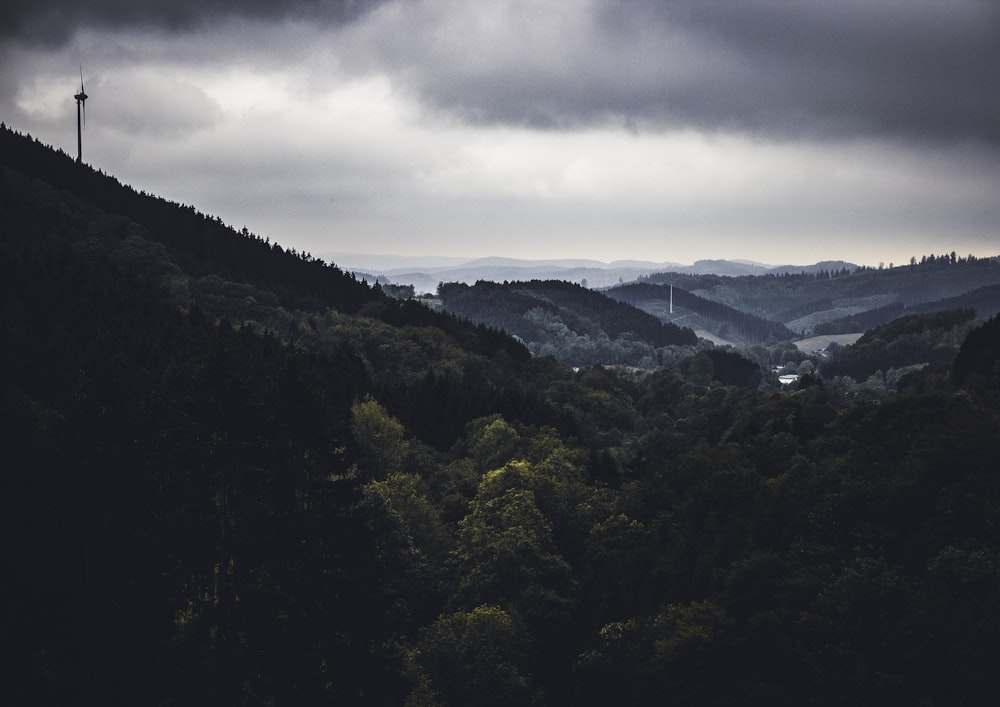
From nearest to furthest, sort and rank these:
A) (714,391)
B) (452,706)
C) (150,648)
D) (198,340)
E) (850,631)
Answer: (150,648) → (850,631) → (452,706) → (198,340) → (714,391)

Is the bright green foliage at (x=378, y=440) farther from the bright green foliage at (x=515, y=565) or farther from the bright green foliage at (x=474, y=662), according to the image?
the bright green foliage at (x=474, y=662)

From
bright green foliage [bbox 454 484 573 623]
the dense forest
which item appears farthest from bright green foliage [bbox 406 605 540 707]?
bright green foliage [bbox 454 484 573 623]

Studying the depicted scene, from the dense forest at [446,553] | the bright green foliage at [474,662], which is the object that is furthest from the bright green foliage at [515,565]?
the bright green foliage at [474,662]

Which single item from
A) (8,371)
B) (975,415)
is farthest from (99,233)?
(975,415)

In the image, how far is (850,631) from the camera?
45500 mm

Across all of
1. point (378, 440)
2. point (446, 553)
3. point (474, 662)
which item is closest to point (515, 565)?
point (446, 553)

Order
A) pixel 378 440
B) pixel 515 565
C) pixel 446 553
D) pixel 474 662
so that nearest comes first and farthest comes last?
pixel 474 662
pixel 515 565
pixel 446 553
pixel 378 440

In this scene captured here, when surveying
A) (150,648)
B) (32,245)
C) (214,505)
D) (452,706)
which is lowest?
(452,706)

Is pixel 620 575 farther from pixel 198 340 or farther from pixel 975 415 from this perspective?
pixel 198 340

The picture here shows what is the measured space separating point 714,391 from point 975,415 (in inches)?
5050

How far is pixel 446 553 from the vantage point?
70625 millimetres

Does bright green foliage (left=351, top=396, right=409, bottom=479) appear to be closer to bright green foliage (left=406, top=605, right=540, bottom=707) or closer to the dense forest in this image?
the dense forest

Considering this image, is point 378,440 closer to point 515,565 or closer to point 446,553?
point 446,553

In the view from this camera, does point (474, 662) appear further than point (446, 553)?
No
